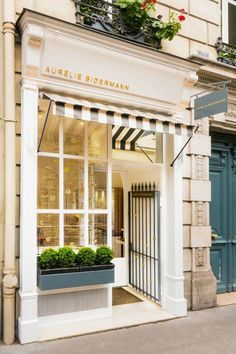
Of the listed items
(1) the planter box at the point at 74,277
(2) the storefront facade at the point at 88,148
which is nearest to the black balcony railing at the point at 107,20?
(2) the storefront facade at the point at 88,148

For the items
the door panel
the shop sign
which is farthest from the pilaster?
the door panel

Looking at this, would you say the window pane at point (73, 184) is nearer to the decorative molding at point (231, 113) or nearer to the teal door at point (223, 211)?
the teal door at point (223, 211)

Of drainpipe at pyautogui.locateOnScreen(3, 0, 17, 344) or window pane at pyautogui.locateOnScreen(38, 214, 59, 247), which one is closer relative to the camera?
drainpipe at pyautogui.locateOnScreen(3, 0, 17, 344)

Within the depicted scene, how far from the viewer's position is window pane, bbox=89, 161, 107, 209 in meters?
5.91

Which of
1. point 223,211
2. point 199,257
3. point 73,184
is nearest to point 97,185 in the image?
point 73,184

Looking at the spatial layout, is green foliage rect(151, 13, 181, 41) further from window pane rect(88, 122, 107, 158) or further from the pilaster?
window pane rect(88, 122, 107, 158)

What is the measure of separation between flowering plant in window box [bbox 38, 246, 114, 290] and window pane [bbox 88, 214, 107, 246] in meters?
0.36

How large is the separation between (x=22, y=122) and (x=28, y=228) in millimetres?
1574

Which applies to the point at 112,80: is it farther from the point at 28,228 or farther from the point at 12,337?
the point at 12,337

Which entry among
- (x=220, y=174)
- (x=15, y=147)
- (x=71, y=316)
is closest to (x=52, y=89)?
(x=15, y=147)

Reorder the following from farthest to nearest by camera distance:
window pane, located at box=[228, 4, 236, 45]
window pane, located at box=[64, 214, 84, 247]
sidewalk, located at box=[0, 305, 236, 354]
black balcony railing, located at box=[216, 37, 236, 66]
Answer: window pane, located at box=[228, 4, 236, 45]
black balcony railing, located at box=[216, 37, 236, 66]
window pane, located at box=[64, 214, 84, 247]
sidewalk, located at box=[0, 305, 236, 354]

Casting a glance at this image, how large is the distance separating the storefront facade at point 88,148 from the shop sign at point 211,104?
264 millimetres

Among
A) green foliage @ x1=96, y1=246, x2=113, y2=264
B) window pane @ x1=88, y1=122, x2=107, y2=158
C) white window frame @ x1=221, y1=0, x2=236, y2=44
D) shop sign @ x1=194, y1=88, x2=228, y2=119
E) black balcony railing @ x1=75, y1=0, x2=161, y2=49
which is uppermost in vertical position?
white window frame @ x1=221, y1=0, x2=236, y2=44

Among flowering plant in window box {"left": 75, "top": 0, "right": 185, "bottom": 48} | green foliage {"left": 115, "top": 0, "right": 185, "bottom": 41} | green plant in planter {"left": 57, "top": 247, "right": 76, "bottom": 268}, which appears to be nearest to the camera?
green plant in planter {"left": 57, "top": 247, "right": 76, "bottom": 268}
